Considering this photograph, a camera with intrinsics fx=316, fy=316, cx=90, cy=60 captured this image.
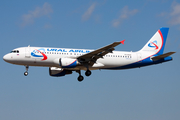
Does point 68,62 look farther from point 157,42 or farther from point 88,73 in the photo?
point 157,42

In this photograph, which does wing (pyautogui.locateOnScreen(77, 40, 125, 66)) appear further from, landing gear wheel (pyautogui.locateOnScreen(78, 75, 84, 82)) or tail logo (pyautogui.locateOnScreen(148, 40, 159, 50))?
tail logo (pyautogui.locateOnScreen(148, 40, 159, 50))

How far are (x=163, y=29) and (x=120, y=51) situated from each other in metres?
9.93

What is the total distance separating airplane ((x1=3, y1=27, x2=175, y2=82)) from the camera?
4225 centimetres

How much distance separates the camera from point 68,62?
4253 cm

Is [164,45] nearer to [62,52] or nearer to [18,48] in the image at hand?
[62,52]

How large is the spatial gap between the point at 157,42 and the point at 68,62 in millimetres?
16393

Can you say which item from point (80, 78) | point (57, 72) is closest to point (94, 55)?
point (80, 78)

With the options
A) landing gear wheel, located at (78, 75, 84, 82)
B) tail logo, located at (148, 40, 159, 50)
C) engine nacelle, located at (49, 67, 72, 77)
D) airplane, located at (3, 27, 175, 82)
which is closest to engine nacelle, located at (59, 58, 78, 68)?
airplane, located at (3, 27, 175, 82)

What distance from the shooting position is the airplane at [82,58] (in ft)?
139

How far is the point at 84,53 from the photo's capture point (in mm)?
44188

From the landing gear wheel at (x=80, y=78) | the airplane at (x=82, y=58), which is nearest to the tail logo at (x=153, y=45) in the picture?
the airplane at (x=82, y=58)

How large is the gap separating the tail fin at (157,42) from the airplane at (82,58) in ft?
0.53

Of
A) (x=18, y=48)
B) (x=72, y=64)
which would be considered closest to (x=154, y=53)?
(x=72, y=64)

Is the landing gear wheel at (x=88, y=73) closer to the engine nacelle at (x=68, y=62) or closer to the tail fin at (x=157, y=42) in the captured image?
the engine nacelle at (x=68, y=62)
